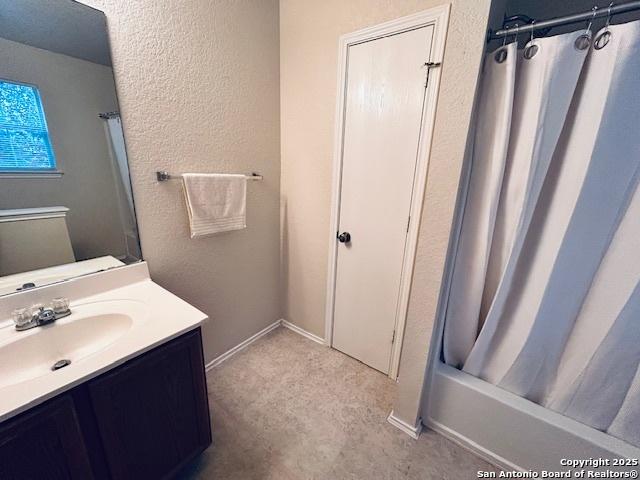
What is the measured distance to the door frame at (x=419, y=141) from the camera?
48.9 inches

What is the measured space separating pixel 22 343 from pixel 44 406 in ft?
1.22

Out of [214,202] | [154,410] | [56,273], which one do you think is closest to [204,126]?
[214,202]

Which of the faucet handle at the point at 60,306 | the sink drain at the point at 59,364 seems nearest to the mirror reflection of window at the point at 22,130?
the faucet handle at the point at 60,306

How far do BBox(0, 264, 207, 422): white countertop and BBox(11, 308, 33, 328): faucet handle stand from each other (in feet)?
0.09

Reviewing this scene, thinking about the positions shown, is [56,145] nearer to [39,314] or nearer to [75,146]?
[75,146]

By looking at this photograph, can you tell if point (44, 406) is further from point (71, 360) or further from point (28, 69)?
point (28, 69)

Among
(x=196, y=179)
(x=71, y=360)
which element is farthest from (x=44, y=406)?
(x=196, y=179)

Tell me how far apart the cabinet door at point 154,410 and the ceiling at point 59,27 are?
117 cm

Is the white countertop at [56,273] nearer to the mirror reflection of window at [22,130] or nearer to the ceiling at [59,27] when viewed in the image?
the mirror reflection of window at [22,130]

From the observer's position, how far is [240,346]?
197 cm

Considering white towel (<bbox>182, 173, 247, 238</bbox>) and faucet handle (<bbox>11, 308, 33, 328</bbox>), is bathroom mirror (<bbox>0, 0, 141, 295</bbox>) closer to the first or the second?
faucet handle (<bbox>11, 308, 33, 328</bbox>)

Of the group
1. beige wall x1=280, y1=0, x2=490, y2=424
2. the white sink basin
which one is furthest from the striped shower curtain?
the white sink basin

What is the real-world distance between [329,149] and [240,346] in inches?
61.5

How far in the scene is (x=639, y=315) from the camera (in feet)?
3.09
